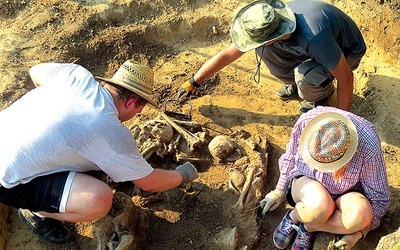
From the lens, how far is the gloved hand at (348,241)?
3365mm

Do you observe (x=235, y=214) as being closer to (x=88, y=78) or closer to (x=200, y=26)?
(x=88, y=78)

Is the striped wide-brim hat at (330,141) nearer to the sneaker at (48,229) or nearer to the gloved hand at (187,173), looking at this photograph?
the gloved hand at (187,173)

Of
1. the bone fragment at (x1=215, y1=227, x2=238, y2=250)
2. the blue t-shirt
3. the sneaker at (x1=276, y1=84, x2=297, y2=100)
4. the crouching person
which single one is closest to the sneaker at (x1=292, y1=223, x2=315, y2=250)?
the crouching person

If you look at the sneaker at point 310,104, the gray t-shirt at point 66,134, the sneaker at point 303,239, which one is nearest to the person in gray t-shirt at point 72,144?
the gray t-shirt at point 66,134

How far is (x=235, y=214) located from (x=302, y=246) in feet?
2.05

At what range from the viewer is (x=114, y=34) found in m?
5.66

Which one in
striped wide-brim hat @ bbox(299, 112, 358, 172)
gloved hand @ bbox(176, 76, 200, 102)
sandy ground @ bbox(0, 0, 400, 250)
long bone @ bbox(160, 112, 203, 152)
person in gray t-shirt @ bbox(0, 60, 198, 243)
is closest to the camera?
striped wide-brim hat @ bbox(299, 112, 358, 172)

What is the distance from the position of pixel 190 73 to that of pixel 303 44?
5.65 feet

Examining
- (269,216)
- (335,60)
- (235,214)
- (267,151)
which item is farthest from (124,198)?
(335,60)

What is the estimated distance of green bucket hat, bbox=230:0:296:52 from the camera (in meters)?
3.91

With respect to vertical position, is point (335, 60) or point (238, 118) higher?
point (335, 60)

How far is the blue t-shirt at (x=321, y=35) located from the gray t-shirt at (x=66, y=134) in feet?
5.83

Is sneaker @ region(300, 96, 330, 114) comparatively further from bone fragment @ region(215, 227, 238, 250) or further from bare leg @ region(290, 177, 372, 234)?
bone fragment @ region(215, 227, 238, 250)

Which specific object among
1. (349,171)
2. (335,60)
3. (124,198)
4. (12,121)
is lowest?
(124,198)
